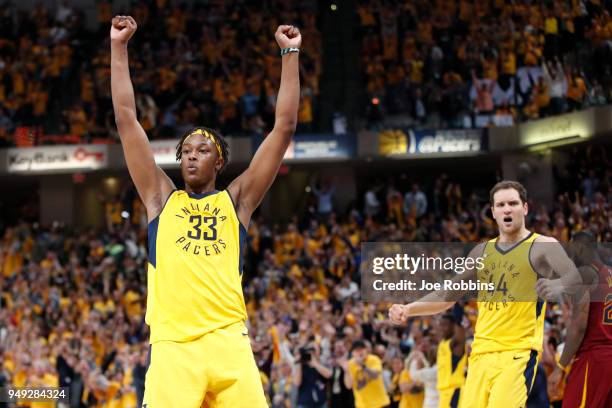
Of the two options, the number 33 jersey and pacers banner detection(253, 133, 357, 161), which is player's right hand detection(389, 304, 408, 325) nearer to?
the number 33 jersey

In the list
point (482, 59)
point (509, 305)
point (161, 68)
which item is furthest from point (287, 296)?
point (509, 305)

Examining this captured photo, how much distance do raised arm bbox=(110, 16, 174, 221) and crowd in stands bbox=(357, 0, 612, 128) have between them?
16375 millimetres

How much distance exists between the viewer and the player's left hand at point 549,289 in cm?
692

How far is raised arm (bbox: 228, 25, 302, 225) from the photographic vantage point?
214 inches

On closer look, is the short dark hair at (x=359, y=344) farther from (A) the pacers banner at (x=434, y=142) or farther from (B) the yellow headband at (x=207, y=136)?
(A) the pacers banner at (x=434, y=142)

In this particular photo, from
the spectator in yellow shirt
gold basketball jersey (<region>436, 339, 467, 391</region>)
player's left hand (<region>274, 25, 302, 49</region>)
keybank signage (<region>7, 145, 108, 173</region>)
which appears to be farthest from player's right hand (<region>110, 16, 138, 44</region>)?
keybank signage (<region>7, 145, 108, 173</region>)

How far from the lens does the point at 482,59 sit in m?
23.9

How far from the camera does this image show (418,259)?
7.25 metres

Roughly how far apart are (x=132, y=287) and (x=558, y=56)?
1033 centimetres

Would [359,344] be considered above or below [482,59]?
below

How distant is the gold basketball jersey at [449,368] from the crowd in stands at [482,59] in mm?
10696

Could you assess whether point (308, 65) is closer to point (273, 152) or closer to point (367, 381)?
point (367, 381)

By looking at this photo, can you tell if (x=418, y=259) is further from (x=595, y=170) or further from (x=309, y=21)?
(x=309, y=21)

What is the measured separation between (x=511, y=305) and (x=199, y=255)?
2935 mm
